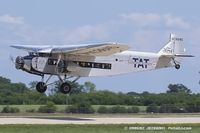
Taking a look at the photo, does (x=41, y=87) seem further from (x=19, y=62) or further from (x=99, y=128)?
(x=99, y=128)

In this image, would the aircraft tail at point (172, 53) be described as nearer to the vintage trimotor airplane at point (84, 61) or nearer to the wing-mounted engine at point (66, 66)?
the vintage trimotor airplane at point (84, 61)

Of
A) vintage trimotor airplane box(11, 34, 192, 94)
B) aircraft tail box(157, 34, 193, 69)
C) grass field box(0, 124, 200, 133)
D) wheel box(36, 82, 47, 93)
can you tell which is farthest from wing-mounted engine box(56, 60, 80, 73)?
grass field box(0, 124, 200, 133)

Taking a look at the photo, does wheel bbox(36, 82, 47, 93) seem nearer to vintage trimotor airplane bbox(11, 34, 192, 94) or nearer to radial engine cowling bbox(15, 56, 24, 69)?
vintage trimotor airplane bbox(11, 34, 192, 94)

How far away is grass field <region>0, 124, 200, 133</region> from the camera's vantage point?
40.9 metres

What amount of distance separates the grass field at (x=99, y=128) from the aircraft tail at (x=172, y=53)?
15.0 m

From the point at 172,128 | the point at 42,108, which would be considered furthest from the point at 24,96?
the point at 172,128

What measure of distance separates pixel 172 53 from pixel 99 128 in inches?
793

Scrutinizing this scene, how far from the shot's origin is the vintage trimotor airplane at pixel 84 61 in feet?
189

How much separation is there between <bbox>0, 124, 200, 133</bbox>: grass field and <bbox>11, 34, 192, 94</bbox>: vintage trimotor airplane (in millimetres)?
11572

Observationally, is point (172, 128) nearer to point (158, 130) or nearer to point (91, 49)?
point (158, 130)

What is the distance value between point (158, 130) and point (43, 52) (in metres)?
17.9

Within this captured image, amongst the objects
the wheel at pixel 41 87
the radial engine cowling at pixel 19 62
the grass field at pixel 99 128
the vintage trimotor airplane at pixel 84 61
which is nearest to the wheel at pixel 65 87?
the vintage trimotor airplane at pixel 84 61

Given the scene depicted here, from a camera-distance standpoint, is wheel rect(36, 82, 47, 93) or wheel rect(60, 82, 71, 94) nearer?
wheel rect(36, 82, 47, 93)

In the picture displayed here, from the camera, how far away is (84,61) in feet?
196
